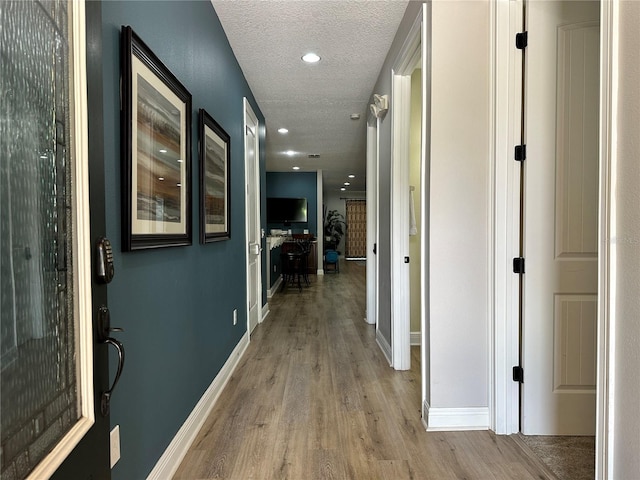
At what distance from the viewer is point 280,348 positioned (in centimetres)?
346

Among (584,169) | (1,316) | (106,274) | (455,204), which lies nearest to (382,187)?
(455,204)

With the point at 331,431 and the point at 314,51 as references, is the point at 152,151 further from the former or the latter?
the point at 314,51

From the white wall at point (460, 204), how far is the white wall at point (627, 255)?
3.06 feet

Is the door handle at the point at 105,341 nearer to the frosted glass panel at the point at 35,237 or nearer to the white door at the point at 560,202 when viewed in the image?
the frosted glass panel at the point at 35,237

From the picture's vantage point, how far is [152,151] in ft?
4.90

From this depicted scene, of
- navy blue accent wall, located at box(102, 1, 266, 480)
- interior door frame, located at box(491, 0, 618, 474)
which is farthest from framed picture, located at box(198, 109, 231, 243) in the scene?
interior door frame, located at box(491, 0, 618, 474)

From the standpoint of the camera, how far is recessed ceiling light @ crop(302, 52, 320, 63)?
3.00 meters

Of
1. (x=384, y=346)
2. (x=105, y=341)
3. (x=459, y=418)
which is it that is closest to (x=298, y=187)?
(x=384, y=346)

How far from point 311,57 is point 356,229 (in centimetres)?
1065

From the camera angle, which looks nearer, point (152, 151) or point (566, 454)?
point (152, 151)

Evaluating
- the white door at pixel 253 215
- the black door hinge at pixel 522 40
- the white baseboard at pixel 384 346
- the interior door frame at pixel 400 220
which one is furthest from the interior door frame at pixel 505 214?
the white door at pixel 253 215

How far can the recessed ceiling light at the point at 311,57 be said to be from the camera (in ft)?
9.86

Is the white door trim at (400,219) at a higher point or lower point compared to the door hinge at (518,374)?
higher

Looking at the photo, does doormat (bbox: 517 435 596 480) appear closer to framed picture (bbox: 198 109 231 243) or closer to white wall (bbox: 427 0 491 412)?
white wall (bbox: 427 0 491 412)
